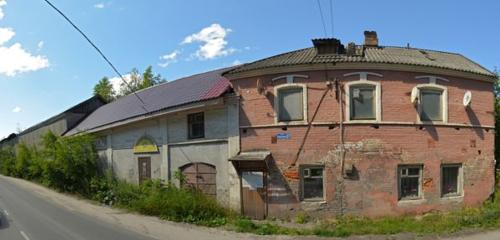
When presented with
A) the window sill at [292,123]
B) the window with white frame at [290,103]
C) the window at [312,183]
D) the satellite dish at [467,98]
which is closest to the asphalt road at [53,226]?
the window at [312,183]

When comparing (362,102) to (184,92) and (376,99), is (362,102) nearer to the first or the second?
(376,99)

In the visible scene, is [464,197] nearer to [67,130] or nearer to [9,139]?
[67,130]

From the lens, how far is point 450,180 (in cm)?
1830

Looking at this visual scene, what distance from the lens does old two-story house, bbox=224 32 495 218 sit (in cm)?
1684

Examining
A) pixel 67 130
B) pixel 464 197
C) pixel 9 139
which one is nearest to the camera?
pixel 464 197

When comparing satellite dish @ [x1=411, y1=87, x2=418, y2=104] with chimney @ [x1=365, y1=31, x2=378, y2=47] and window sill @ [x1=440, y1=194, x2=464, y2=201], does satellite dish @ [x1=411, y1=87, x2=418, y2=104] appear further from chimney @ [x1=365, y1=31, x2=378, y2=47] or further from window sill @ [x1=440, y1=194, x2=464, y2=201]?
window sill @ [x1=440, y1=194, x2=464, y2=201]

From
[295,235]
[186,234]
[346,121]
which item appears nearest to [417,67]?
[346,121]

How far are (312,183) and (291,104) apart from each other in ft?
9.92

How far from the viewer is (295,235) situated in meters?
14.2

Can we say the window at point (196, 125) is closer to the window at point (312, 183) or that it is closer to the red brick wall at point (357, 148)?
the red brick wall at point (357, 148)

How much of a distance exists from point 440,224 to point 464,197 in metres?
4.41

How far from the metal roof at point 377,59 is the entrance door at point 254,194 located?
13.3 feet

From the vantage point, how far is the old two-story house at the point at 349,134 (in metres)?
16.8

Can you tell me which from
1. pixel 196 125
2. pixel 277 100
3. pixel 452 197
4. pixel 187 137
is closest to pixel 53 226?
pixel 187 137
